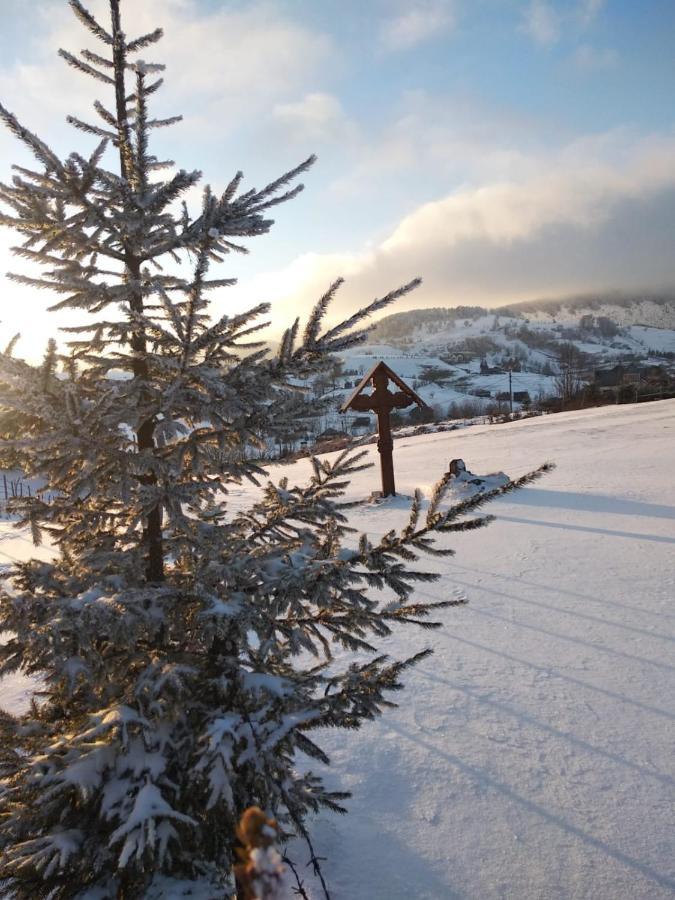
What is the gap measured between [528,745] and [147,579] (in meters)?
3.38

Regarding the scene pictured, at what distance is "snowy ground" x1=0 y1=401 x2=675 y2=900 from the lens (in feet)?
10.3

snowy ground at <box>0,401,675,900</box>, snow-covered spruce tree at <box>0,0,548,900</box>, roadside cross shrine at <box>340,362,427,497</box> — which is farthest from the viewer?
roadside cross shrine at <box>340,362,427,497</box>

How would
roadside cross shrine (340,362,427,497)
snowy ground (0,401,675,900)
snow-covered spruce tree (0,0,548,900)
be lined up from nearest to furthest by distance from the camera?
snow-covered spruce tree (0,0,548,900) → snowy ground (0,401,675,900) → roadside cross shrine (340,362,427,497)

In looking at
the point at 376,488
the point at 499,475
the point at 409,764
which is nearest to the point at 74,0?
the point at 409,764

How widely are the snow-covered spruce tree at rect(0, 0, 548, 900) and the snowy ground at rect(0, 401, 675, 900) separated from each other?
4.46 ft

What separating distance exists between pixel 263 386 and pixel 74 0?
2159 millimetres

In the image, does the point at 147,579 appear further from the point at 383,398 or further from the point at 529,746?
the point at 383,398

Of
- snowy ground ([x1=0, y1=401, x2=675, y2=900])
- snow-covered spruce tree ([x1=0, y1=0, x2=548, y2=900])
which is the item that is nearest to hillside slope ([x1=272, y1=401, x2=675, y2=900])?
snowy ground ([x1=0, y1=401, x2=675, y2=900])

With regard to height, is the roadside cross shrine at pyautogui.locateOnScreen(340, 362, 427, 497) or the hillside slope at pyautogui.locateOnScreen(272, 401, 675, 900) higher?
the roadside cross shrine at pyautogui.locateOnScreen(340, 362, 427, 497)

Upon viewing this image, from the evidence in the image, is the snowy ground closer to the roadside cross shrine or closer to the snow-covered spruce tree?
the snow-covered spruce tree

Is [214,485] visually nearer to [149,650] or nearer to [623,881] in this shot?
[149,650]

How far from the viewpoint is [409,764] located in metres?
4.11

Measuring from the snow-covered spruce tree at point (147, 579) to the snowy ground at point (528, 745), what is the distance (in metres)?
1.36

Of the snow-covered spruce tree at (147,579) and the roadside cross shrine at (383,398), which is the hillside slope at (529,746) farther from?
the roadside cross shrine at (383,398)
